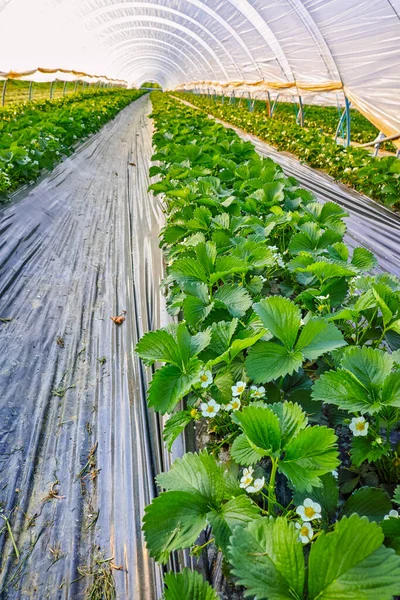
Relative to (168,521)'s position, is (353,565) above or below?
above

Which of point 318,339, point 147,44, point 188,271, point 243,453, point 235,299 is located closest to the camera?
point 243,453

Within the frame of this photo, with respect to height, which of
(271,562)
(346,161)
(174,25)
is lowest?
(271,562)

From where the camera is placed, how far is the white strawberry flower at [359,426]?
104 centimetres

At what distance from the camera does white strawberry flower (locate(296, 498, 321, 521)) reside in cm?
86

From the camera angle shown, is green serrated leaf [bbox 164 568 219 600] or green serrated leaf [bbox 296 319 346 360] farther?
green serrated leaf [bbox 296 319 346 360]

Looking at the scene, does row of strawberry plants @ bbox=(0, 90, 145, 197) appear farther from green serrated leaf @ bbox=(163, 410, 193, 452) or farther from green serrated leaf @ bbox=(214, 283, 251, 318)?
green serrated leaf @ bbox=(163, 410, 193, 452)

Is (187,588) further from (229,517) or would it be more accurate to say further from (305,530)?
(305,530)

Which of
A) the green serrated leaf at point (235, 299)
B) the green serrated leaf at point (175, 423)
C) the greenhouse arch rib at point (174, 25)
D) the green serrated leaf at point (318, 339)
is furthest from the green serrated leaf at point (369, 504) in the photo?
the greenhouse arch rib at point (174, 25)

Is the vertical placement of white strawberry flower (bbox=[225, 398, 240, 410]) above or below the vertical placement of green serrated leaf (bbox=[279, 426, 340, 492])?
below

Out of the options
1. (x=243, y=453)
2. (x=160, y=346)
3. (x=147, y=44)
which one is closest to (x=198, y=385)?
(x=160, y=346)

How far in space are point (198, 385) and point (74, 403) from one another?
88 centimetres

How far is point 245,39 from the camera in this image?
1181 centimetres

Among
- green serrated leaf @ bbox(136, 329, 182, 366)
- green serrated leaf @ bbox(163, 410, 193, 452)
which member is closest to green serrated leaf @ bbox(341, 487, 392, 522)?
green serrated leaf @ bbox(163, 410, 193, 452)

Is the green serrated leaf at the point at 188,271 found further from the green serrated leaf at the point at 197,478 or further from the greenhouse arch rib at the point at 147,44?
the greenhouse arch rib at the point at 147,44
